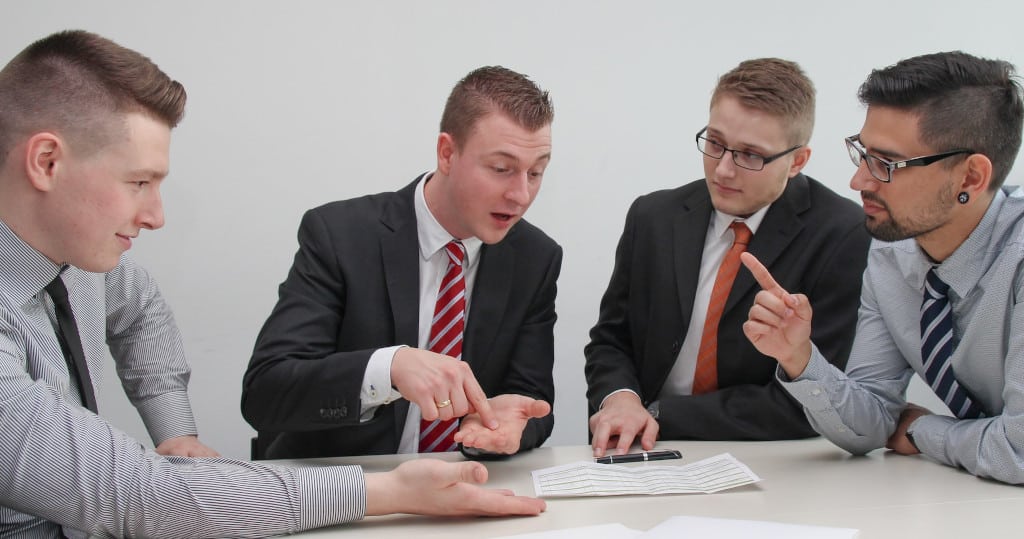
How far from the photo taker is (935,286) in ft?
6.59

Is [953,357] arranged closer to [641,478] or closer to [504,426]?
[641,478]

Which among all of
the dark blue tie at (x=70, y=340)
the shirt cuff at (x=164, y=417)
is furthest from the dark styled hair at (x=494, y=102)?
the dark blue tie at (x=70, y=340)

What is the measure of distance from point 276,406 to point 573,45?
2.08 metres

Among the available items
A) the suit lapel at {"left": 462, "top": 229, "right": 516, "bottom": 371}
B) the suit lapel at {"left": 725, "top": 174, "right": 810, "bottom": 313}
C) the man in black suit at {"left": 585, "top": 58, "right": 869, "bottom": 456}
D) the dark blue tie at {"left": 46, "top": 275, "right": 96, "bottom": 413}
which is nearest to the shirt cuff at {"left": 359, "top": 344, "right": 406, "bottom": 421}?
the suit lapel at {"left": 462, "top": 229, "right": 516, "bottom": 371}

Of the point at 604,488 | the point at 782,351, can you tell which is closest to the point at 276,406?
the point at 604,488

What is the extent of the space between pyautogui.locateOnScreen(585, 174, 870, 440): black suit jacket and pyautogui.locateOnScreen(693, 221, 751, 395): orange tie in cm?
2

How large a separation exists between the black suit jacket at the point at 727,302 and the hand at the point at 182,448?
1.07 metres

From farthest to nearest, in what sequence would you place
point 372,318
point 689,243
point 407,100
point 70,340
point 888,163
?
1. point 407,100
2. point 689,243
3. point 372,318
4. point 888,163
5. point 70,340

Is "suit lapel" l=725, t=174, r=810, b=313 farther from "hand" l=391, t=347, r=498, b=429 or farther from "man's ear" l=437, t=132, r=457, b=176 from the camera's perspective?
"hand" l=391, t=347, r=498, b=429

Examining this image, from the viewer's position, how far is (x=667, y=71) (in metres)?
3.63

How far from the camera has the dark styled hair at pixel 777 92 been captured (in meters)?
2.44

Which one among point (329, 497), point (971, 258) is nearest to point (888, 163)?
point (971, 258)

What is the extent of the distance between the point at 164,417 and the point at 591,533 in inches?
46.0

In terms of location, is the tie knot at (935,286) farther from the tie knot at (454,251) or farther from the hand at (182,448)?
the hand at (182,448)
